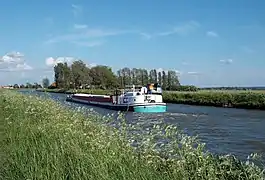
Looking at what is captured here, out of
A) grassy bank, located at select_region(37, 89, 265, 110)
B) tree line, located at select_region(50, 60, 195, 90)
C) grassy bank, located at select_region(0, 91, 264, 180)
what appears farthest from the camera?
tree line, located at select_region(50, 60, 195, 90)

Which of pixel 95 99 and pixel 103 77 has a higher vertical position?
pixel 103 77

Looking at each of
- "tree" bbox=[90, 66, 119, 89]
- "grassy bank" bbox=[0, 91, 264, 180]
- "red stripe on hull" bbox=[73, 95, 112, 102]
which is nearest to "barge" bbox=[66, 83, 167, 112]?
"red stripe on hull" bbox=[73, 95, 112, 102]

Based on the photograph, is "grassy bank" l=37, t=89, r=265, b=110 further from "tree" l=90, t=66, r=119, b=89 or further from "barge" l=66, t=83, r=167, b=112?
"tree" l=90, t=66, r=119, b=89

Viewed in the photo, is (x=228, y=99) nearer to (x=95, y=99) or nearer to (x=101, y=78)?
(x=95, y=99)

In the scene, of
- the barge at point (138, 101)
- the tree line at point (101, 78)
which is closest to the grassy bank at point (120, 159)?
the barge at point (138, 101)

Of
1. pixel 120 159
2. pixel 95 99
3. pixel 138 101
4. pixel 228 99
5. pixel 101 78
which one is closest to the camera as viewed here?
pixel 120 159

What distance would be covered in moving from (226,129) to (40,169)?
23644mm

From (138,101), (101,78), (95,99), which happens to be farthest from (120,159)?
(101,78)

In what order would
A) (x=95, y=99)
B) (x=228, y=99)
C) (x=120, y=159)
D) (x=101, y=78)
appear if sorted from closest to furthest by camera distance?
(x=120, y=159) → (x=228, y=99) → (x=95, y=99) → (x=101, y=78)

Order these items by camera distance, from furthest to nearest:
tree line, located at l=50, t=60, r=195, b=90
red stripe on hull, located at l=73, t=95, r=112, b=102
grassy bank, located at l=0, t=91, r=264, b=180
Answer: tree line, located at l=50, t=60, r=195, b=90
red stripe on hull, located at l=73, t=95, r=112, b=102
grassy bank, located at l=0, t=91, r=264, b=180

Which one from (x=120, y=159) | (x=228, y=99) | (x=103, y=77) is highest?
(x=103, y=77)

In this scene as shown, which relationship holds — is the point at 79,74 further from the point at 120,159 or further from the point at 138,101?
the point at 120,159

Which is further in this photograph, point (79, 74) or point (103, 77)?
point (79, 74)

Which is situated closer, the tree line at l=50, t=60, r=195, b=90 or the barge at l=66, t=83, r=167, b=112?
the barge at l=66, t=83, r=167, b=112
